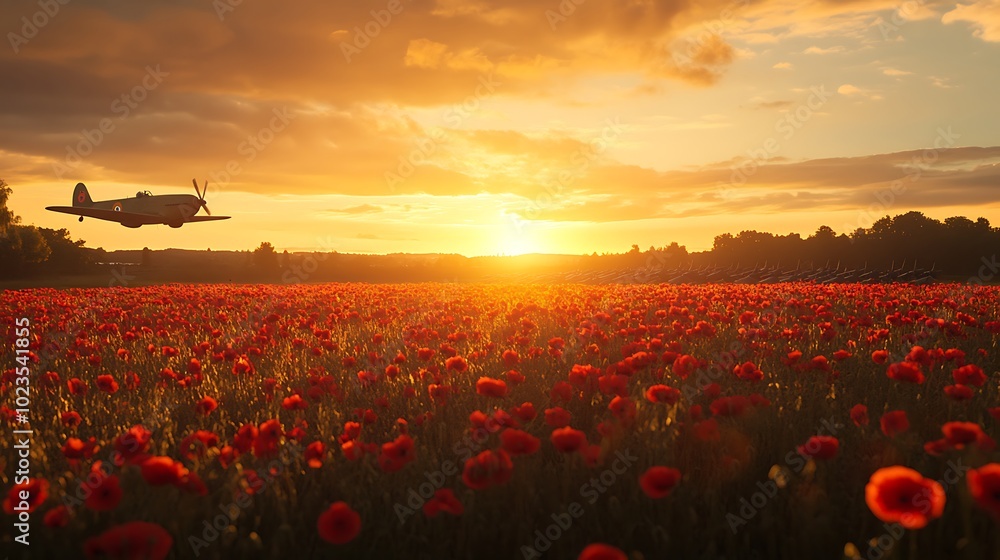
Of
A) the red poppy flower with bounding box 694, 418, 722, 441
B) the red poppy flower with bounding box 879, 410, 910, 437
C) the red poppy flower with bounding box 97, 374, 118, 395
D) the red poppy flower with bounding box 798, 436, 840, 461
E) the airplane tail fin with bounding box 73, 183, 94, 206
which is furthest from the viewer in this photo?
the airplane tail fin with bounding box 73, 183, 94, 206

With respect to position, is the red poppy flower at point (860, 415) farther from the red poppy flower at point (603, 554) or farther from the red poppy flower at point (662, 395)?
the red poppy flower at point (603, 554)

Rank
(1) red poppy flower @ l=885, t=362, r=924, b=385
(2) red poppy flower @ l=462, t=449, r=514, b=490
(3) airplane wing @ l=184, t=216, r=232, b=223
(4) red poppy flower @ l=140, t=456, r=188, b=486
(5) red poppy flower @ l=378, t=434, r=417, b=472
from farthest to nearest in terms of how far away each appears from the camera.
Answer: (3) airplane wing @ l=184, t=216, r=232, b=223
(1) red poppy flower @ l=885, t=362, r=924, b=385
(5) red poppy flower @ l=378, t=434, r=417, b=472
(2) red poppy flower @ l=462, t=449, r=514, b=490
(4) red poppy flower @ l=140, t=456, r=188, b=486

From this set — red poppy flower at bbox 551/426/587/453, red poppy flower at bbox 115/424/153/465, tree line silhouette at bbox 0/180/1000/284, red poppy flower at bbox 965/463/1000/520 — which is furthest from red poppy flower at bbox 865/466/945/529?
tree line silhouette at bbox 0/180/1000/284

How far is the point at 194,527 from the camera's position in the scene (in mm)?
3594

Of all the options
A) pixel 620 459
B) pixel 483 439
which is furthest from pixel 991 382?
pixel 483 439

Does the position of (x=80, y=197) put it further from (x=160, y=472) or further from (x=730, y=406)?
(x=730, y=406)

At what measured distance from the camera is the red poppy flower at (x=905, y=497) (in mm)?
2467

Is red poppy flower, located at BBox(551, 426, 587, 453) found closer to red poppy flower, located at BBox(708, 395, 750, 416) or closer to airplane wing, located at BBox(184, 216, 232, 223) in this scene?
red poppy flower, located at BBox(708, 395, 750, 416)

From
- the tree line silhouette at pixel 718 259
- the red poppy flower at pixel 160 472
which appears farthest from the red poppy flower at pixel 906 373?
the tree line silhouette at pixel 718 259

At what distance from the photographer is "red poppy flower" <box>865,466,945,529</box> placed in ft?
8.09

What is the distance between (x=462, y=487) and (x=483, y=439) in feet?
1.51

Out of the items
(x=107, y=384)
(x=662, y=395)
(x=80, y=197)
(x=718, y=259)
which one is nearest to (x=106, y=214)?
(x=80, y=197)

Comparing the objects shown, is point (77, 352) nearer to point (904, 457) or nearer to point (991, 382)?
point (904, 457)

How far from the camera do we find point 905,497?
2541 mm
